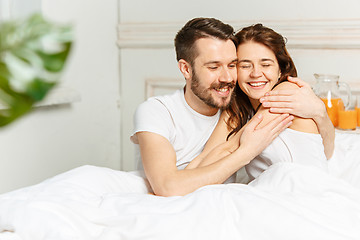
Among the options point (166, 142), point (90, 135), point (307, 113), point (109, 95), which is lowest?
point (90, 135)

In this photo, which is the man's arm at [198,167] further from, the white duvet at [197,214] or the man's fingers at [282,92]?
the white duvet at [197,214]

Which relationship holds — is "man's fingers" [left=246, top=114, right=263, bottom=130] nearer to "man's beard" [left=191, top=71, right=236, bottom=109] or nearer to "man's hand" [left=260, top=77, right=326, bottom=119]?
"man's hand" [left=260, top=77, right=326, bottom=119]

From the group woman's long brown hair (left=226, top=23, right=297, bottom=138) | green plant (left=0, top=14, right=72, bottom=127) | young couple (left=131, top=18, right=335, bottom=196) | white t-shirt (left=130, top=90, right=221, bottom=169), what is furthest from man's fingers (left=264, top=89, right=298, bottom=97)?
green plant (left=0, top=14, right=72, bottom=127)

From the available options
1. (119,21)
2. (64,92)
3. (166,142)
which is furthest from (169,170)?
(119,21)

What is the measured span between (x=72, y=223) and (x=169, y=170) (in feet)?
1.66

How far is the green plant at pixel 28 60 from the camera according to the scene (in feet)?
0.93

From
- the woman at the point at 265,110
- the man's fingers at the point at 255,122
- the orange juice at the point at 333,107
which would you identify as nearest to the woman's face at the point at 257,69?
the woman at the point at 265,110

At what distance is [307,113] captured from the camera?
5.55 ft

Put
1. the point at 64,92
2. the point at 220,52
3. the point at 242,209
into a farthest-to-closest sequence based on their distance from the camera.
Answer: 1. the point at 64,92
2. the point at 220,52
3. the point at 242,209

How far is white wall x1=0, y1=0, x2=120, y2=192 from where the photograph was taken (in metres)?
2.34

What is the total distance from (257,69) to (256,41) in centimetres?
11

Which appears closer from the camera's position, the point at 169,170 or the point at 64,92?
the point at 169,170

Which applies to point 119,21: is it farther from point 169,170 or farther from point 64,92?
point 169,170

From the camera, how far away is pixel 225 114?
1.95 metres
